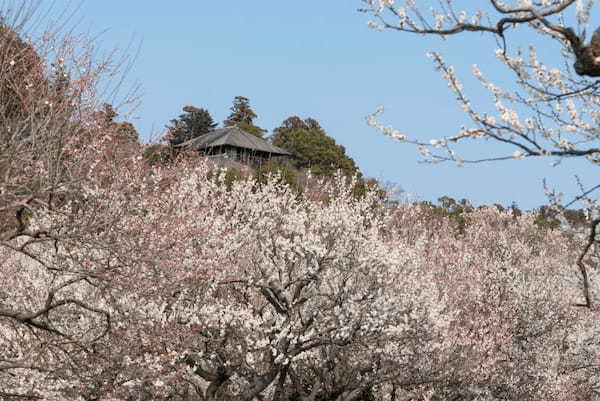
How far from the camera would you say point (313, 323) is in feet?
36.3

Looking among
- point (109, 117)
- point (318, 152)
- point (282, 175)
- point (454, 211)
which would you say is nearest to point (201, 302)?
point (109, 117)

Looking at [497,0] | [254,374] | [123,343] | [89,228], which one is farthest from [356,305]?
[497,0]

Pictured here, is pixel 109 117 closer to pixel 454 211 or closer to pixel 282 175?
pixel 282 175

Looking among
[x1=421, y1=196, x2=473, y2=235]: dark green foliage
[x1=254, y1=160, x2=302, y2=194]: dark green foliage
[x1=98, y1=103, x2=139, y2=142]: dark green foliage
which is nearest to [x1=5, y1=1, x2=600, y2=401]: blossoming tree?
[x1=98, y1=103, x2=139, y2=142]: dark green foliage

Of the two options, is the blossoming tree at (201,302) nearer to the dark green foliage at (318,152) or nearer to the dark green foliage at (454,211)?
the dark green foliage at (454,211)

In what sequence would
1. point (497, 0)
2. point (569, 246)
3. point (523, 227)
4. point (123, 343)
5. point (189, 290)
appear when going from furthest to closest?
point (569, 246), point (523, 227), point (189, 290), point (123, 343), point (497, 0)

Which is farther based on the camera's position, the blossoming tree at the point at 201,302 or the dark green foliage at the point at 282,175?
the dark green foliage at the point at 282,175

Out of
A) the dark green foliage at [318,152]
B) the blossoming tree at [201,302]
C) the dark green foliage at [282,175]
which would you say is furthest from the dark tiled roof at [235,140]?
the blossoming tree at [201,302]

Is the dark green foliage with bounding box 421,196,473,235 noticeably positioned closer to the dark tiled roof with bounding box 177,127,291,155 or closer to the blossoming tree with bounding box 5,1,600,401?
the dark tiled roof with bounding box 177,127,291,155

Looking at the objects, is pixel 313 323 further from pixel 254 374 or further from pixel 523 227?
pixel 523 227

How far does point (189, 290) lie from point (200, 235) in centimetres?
87

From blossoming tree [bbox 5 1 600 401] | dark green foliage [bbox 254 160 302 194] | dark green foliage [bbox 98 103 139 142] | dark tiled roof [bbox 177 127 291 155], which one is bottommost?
blossoming tree [bbox 5 1 600 401]

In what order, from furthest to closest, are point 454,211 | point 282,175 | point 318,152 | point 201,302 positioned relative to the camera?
point 318,152
point 454,211
point 282,175
point 201,302

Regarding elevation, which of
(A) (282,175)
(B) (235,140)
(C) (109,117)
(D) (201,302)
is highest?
(B) (235,140)
